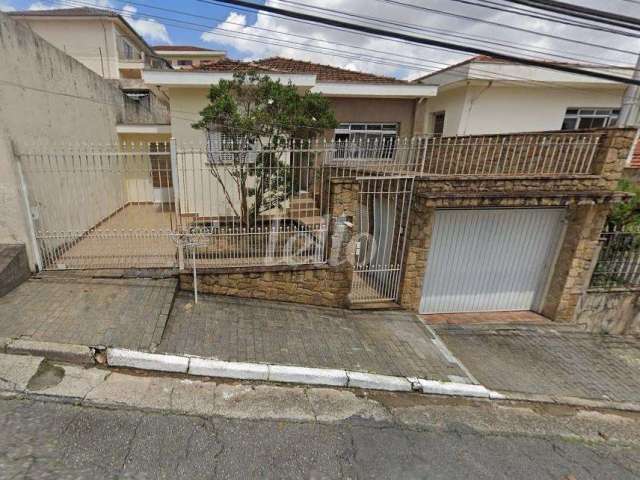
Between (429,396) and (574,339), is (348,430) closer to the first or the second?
(429,396)

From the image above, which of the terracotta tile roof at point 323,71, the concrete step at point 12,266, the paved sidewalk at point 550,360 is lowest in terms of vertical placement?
the paved sidewalk at point 550,360

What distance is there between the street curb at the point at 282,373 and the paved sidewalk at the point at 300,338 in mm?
123

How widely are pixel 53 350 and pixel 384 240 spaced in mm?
5464

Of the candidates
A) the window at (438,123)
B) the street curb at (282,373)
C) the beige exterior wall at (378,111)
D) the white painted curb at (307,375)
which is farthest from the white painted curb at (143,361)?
the window at (438,123)

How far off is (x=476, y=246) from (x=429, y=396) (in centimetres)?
330

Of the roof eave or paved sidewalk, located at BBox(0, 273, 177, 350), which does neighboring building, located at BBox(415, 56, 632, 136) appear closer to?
the roof eave

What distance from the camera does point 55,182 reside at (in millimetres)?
5453

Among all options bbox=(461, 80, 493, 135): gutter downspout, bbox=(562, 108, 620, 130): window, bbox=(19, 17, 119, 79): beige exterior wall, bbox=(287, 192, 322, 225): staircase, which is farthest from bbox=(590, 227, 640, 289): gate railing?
bbox=(19, 17, 119, 79): beige exterior wall

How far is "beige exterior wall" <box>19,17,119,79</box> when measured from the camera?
623 inches

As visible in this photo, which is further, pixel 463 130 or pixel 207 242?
pixel 463 130

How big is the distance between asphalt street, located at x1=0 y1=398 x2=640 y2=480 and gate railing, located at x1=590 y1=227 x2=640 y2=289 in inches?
155

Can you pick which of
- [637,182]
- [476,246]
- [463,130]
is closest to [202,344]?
[476,246]

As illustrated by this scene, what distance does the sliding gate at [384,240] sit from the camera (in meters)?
5.34

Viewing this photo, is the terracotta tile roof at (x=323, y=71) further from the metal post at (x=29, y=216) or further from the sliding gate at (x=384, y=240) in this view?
the metal post at (x=29, y=216)
